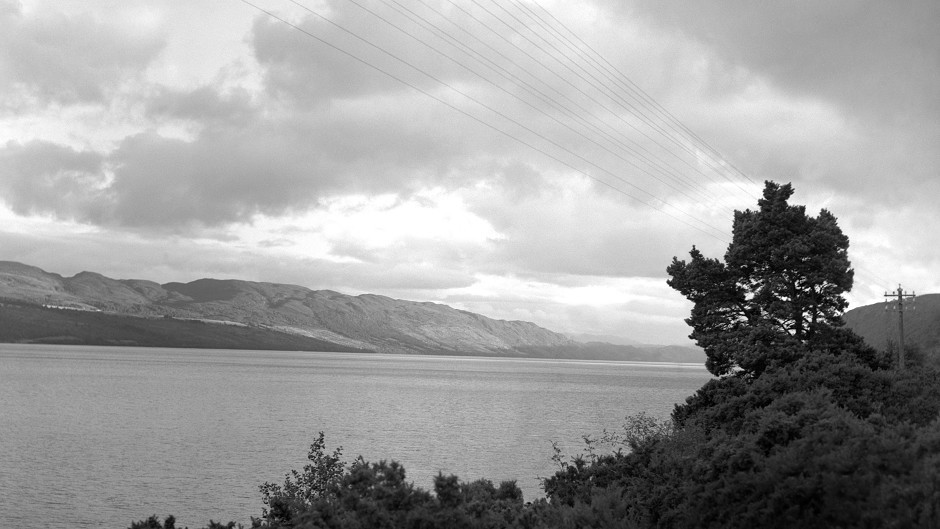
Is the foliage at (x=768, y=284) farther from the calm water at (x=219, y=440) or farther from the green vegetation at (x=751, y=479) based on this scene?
the calm water at (x=219, y=440)

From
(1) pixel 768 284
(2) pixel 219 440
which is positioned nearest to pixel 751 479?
(1) pixel 768 284

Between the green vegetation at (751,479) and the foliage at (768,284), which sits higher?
the foliage at (768,284)

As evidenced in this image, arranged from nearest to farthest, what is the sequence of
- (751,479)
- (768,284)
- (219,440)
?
(751,479), (768,284), (219,440)

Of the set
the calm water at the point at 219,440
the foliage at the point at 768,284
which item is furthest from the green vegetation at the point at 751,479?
the calm water at the point at 219,440

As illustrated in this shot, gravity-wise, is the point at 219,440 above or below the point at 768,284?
below

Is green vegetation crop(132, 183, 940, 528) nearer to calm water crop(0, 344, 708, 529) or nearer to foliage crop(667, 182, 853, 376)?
foliage crop(667, 182, 853, 376)

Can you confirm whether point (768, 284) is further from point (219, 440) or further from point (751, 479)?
point (219, 440)

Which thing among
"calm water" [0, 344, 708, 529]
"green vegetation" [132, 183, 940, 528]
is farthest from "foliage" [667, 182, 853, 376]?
"calm water" [0, 344, 708, 529]

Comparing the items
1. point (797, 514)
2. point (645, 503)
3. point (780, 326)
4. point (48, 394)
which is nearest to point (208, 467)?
point (780, 326)

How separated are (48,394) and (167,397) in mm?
17508

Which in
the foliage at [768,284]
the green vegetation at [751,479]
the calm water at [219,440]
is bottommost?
the calm water at [219,440]

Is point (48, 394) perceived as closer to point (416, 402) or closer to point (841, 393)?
point (416, 402)

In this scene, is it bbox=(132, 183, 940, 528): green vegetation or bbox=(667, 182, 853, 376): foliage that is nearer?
bbox=(132, 183, 940, 528): green vegetation

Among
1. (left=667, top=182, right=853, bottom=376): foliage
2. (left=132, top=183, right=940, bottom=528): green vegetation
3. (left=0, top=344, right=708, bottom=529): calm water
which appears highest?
(left=667, top=182, right=853, bottom=376): foliage
